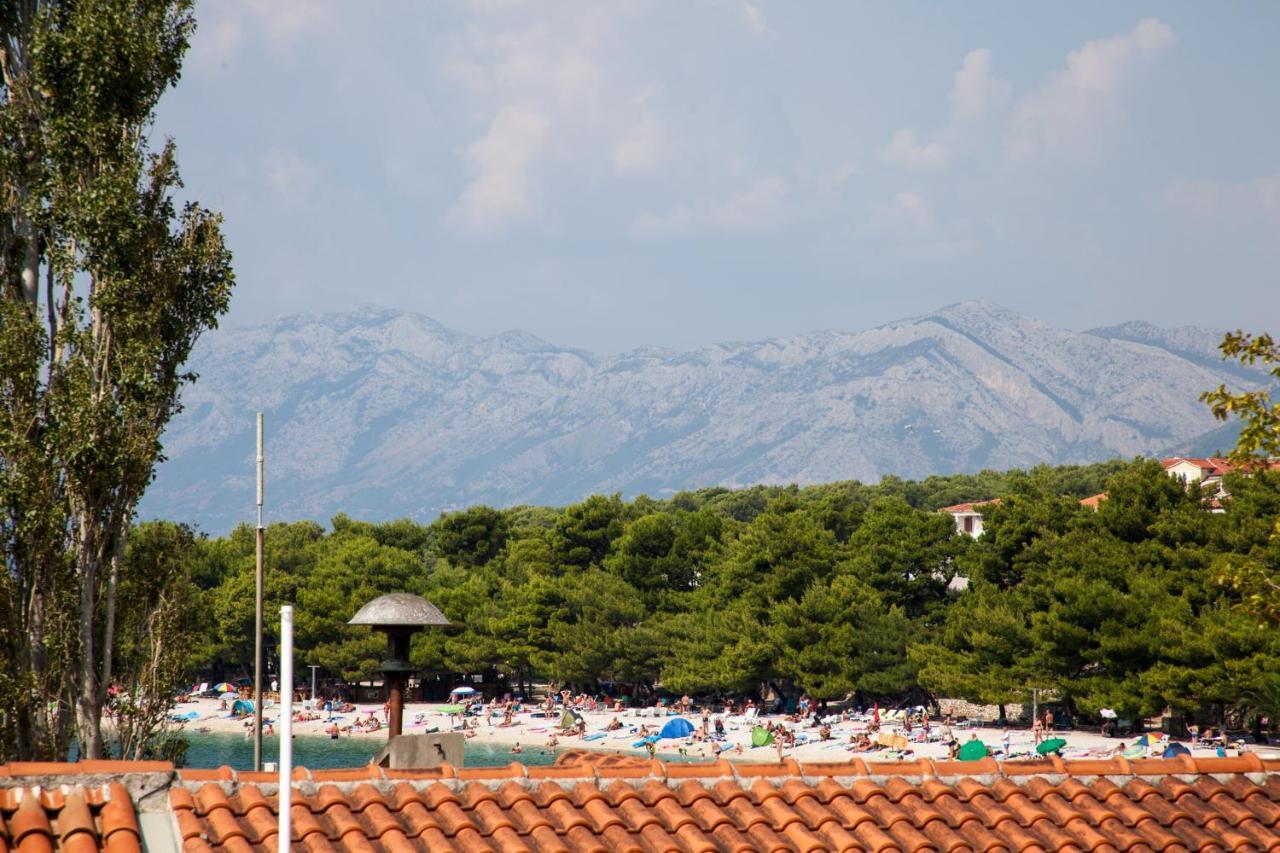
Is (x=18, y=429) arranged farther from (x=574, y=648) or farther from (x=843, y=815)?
(x=574, y=648)

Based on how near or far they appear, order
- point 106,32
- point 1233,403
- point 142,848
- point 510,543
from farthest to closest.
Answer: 1. point 510,543
2. point 106,32
3. point 1233,403
4. point 142,848

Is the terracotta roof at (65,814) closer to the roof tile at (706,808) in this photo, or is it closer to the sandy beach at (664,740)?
the roof tile at (706,808)

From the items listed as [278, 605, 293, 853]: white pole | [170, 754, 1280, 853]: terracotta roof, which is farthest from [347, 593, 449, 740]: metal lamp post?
[278, 605, 293, 853]: white pole

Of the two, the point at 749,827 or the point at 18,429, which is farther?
the point at 18,429

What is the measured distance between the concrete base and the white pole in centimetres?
456

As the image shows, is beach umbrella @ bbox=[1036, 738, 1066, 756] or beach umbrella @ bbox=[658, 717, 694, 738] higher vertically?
beach umbrella @ bbox=[658, 717, 694, 738]

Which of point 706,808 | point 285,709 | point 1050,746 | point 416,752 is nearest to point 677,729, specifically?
point 1050,746

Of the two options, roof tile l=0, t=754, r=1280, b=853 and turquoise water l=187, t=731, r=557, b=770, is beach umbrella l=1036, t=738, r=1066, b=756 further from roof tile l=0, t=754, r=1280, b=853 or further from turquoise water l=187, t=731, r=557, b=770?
roof tile l=0, t=754, r=1280, b=853

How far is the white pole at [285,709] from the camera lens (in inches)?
225

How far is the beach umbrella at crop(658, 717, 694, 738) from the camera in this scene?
212 feet

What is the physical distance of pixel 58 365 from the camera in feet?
62.2

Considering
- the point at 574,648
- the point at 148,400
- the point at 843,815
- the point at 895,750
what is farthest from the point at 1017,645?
the point at 843,815

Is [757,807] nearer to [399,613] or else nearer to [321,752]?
[399,613]

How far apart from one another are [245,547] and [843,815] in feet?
345
